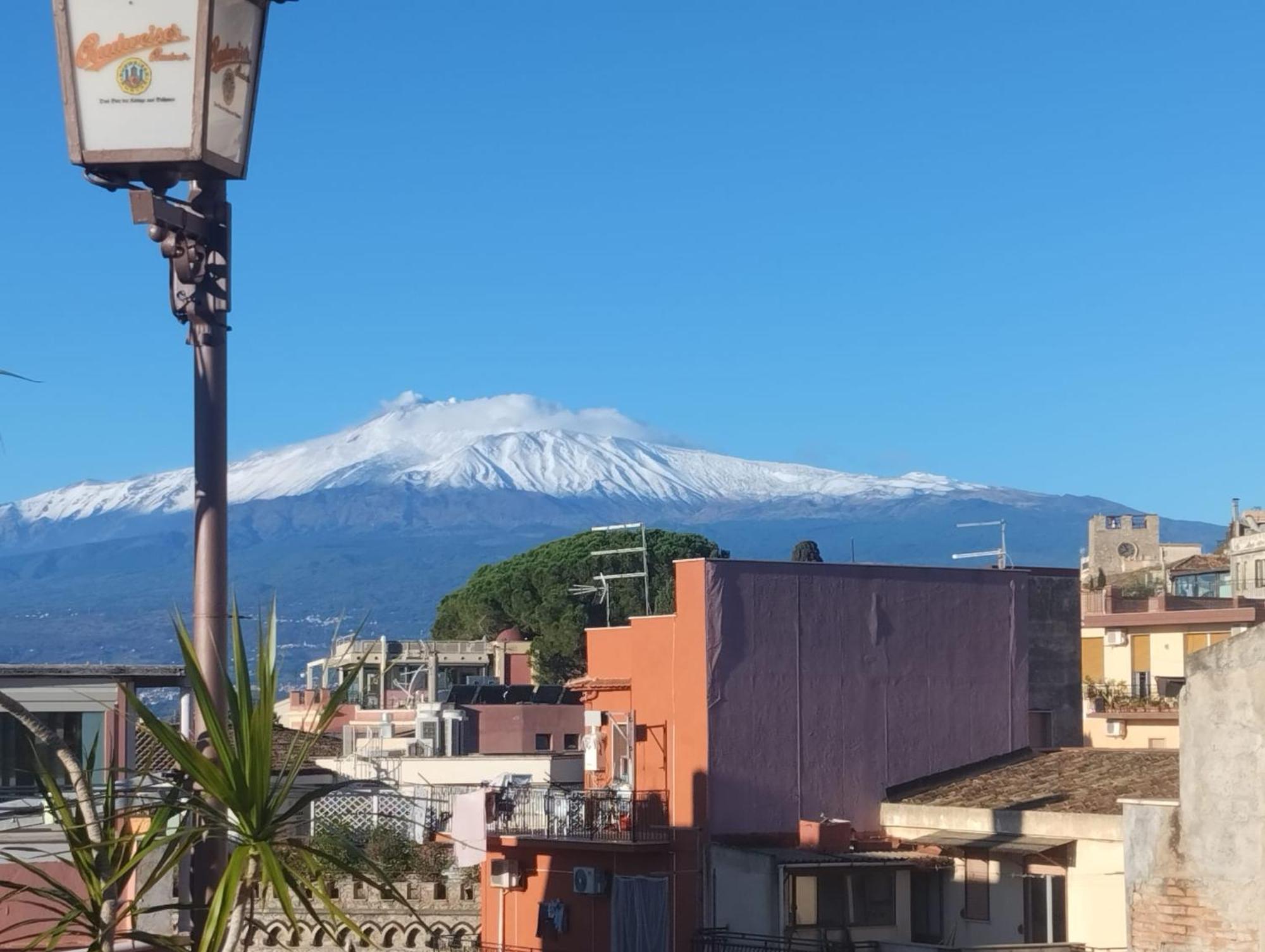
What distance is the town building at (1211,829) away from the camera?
14914 mm

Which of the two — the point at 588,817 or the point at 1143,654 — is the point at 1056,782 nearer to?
the point at 588,817

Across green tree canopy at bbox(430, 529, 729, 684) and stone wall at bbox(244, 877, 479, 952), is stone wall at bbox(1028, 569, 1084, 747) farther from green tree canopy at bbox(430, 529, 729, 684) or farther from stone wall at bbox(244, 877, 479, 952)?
green tree canopy at bbox(430, 529, 729, 684)

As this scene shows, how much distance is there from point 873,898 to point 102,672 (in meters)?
16.6

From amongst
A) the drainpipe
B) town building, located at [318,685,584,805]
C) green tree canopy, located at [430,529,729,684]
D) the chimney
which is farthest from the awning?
green tree canopy, located at [430,529,729,684]

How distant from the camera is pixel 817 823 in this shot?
29938mm

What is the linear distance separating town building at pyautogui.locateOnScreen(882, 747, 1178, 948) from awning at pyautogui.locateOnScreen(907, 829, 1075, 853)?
0.8 inches

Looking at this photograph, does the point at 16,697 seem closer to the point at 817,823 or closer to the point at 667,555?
the point at 817,823

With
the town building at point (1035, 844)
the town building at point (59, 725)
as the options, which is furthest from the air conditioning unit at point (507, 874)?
the town building at point (59, 725)

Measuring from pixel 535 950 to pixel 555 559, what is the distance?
6964 cm

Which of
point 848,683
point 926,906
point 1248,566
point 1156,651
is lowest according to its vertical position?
point 926,906

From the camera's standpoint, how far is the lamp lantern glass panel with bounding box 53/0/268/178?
381 inches

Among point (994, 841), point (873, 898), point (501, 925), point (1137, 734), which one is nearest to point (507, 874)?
point (501, 925)

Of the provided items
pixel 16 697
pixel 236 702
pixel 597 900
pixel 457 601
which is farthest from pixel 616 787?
pixel 457 601

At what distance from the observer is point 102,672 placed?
15.2 meters
